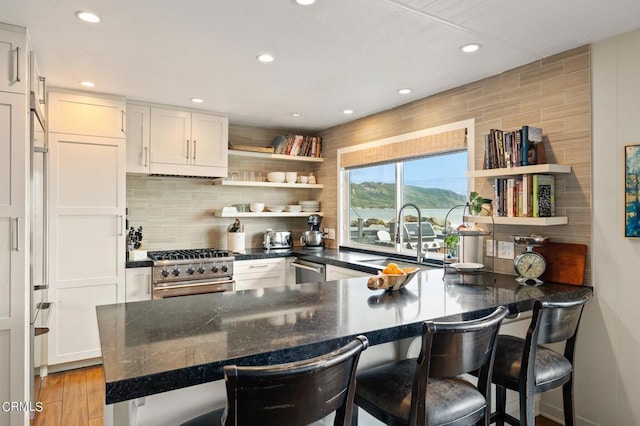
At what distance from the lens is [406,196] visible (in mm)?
3900

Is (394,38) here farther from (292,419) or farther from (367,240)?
(367,240)

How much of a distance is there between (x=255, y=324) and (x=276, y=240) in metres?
3.23

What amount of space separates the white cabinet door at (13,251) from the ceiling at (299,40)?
0.55 metres

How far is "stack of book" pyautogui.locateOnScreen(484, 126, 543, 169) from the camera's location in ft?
8.31

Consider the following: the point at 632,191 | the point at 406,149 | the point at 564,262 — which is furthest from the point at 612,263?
the point at 406,149

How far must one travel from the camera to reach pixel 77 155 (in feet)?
11.0

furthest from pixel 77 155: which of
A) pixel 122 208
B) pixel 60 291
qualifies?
pixel 60 291

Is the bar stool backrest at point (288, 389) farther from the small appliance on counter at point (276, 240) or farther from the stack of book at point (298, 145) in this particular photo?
the stack of book at point (298, 145)

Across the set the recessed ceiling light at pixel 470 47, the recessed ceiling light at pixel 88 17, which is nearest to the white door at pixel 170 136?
the recessed ceiling light at pixel 88 17

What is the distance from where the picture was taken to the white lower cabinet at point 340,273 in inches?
136

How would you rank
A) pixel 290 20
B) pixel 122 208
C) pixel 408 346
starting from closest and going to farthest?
1. pixel 408 346
2. pixel 290 20
3. pixel 122 208

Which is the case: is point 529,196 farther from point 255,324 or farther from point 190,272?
point 190,272

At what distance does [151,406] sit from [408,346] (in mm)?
1142

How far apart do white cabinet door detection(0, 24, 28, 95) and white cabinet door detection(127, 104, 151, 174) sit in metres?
1.46
